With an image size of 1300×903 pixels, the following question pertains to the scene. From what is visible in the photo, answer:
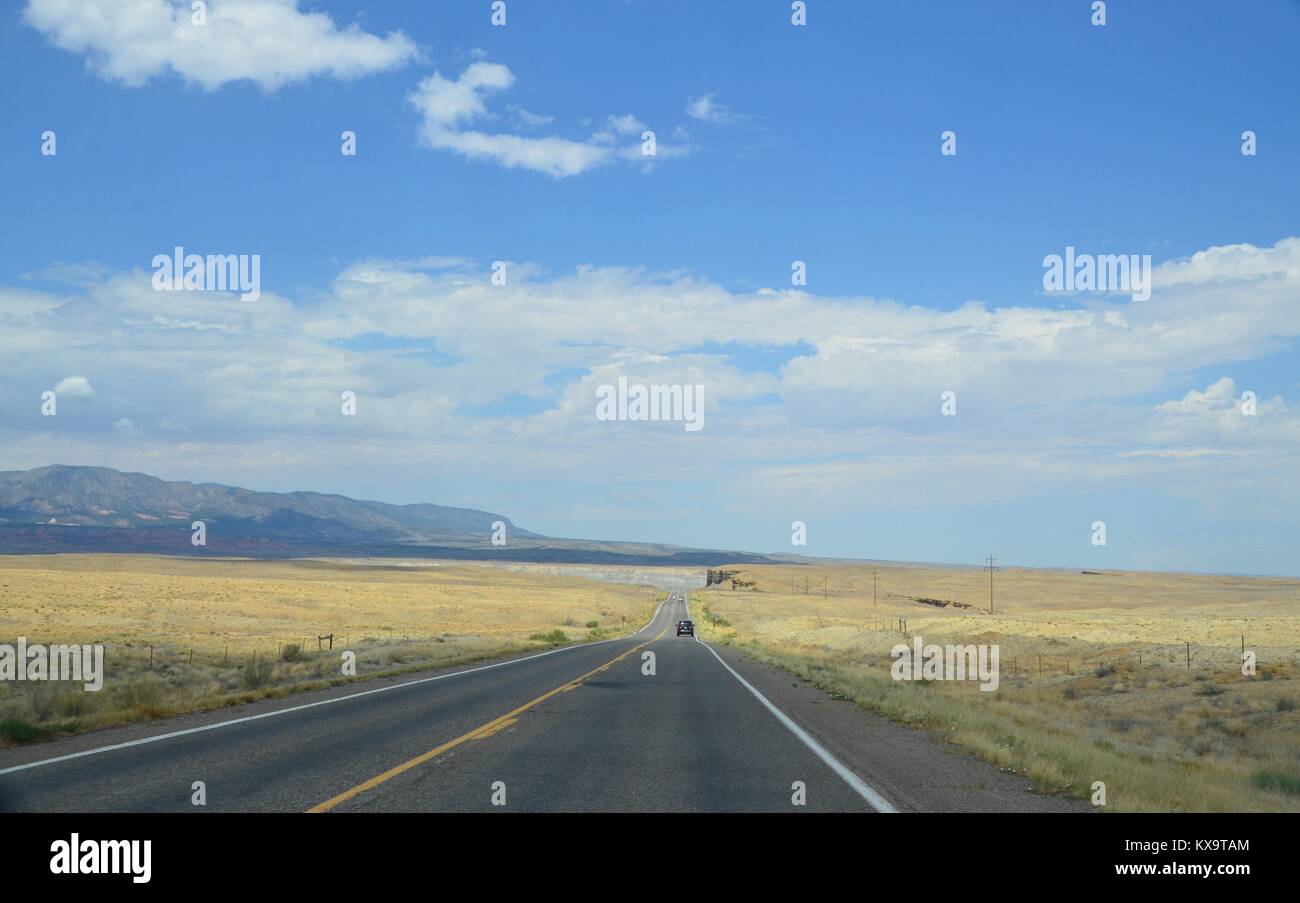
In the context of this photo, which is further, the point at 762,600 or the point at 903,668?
the point at 762,600

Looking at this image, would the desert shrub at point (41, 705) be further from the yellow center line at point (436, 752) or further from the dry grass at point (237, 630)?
the yellow center line at point (436, 752)

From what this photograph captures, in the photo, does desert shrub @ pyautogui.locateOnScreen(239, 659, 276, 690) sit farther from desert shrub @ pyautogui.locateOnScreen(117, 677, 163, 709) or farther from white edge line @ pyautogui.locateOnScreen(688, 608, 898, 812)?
white edge line @ pyautogui.locateOnScreen(688, 608, 898, 812)

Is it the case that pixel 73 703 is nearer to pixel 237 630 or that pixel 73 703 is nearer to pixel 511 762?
pixel 511 762

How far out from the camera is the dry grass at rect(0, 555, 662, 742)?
16.9 metres

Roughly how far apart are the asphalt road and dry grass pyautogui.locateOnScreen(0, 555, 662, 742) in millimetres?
2244

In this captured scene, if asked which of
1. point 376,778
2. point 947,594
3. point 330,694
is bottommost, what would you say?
point 947,594

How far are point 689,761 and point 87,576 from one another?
10597cm

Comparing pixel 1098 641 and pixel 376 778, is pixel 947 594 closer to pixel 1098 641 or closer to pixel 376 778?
pixel 1098 641

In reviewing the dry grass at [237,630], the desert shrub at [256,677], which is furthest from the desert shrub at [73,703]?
the desert shrub at [256,677]

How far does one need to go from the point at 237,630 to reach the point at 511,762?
52606 millimetres

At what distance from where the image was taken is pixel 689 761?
Result: 1130cm

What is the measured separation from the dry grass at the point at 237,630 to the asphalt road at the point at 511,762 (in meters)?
2.24
